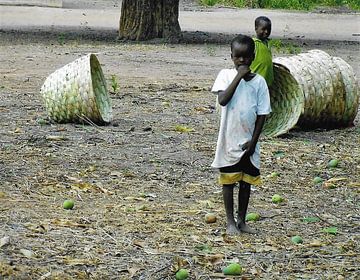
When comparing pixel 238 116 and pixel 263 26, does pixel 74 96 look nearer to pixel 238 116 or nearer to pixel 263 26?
pixel 263 26

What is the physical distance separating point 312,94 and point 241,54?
434cm

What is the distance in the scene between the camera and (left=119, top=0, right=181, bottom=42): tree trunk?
2164 centimetres

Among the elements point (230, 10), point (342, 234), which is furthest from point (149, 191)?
point (230, 10)

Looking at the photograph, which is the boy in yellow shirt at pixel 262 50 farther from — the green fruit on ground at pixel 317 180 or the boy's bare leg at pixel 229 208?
the boy's bare leg at pixel 229 208

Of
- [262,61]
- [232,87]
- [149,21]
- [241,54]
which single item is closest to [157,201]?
[232,87]

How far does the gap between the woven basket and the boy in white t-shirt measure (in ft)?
13.3

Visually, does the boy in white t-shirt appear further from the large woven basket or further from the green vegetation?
the green vegetation

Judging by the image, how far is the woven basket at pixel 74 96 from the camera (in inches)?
414

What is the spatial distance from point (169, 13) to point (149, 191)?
14.4 meters

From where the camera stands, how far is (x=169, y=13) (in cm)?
2184

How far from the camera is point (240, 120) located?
6.55m

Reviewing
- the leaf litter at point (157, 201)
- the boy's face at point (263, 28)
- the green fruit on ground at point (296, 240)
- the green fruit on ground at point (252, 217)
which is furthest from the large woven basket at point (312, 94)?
the green fruit on ground at point (296, 240)

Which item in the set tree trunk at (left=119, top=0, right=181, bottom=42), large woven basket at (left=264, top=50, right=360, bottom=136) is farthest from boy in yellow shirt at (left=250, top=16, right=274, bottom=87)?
tree trunk at (left=119, top=0, right=181, bottom=42)

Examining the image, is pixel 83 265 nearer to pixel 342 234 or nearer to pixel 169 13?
pixel 342 234
